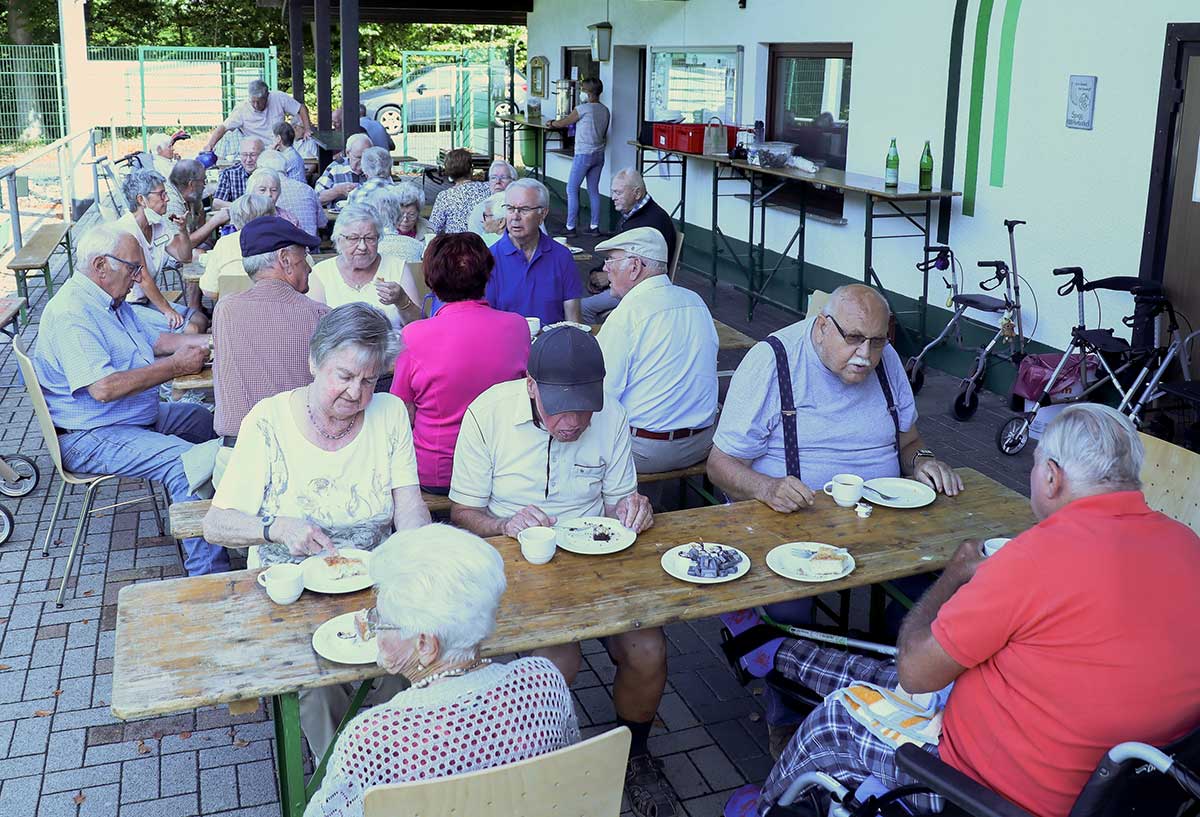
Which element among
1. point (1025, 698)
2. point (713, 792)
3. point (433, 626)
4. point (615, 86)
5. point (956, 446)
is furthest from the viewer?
point (615, 86)

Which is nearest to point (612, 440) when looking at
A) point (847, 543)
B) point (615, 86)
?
point (847, 543)

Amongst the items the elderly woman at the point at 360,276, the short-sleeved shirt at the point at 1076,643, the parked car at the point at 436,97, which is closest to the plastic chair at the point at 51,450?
the elderly woman at the point at 360,276

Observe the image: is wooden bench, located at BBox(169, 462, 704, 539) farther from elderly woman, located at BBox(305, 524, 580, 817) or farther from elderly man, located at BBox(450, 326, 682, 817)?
elderly woman, located at BBox(305, 524, 580, 817)

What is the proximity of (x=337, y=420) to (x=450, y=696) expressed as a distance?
52.0 inches

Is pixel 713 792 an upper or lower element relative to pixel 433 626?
lower

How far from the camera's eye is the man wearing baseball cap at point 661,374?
449 cm

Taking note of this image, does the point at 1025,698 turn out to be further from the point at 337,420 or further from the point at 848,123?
the point at 848,123

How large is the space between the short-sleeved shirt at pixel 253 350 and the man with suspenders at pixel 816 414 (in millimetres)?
1554

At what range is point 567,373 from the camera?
3170mm

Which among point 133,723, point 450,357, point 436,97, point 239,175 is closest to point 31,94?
point 436,97

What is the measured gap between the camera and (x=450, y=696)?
2096 mm

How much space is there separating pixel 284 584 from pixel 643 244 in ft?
8.38

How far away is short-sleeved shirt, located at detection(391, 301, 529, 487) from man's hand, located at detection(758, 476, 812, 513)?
105cm

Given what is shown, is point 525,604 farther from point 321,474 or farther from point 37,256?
point 37,256
